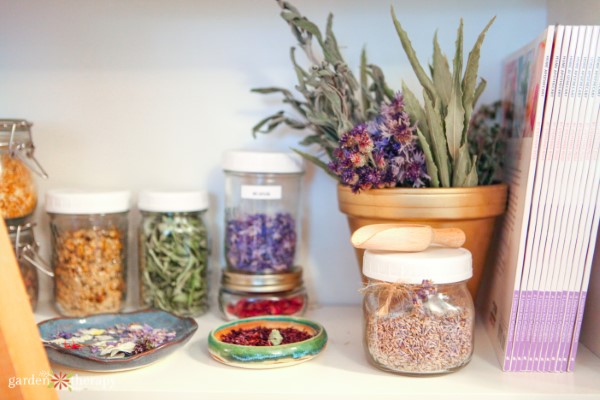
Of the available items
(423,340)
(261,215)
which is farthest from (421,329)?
(261,215)

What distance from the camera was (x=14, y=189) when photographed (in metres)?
0.89

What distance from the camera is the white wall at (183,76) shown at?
95 cm

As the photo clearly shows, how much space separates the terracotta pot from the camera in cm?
76

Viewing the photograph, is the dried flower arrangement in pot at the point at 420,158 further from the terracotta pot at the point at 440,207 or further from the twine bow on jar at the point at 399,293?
the twine bow on jar at the point at 399,293

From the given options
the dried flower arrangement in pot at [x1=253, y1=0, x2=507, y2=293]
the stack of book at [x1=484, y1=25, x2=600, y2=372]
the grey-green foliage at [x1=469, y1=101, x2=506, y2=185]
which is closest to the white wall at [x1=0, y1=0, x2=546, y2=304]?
the grey-green foliage at [x1=469, y1=101, x2=506, y2=185]

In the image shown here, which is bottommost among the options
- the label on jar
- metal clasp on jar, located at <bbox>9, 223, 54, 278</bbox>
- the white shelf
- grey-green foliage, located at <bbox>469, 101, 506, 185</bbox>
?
the white shelf

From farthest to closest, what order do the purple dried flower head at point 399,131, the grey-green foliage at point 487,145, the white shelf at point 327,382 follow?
the grey-green foliage at point 487,145, the purple dried flower head at point 399,131, the white shelf at point 327,382

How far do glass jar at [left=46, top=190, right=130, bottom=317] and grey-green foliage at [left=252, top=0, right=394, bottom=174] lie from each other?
10.1 inches

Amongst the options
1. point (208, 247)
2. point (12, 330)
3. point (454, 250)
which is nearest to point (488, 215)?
point (454, 250)

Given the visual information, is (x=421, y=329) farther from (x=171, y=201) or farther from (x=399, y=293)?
(x=171, y=201)

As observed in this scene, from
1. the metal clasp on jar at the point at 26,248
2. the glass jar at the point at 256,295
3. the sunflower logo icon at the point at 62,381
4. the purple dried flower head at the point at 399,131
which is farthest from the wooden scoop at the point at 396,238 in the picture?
the metal clasp on jar at the point at 26,248

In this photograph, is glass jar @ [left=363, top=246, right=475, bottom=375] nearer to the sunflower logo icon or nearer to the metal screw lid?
the metal screw lid

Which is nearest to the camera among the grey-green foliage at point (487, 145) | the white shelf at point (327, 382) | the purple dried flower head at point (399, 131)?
the white shelf at point (327, 382)

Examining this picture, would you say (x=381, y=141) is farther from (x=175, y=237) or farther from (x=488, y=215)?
(x=175, y=237)
